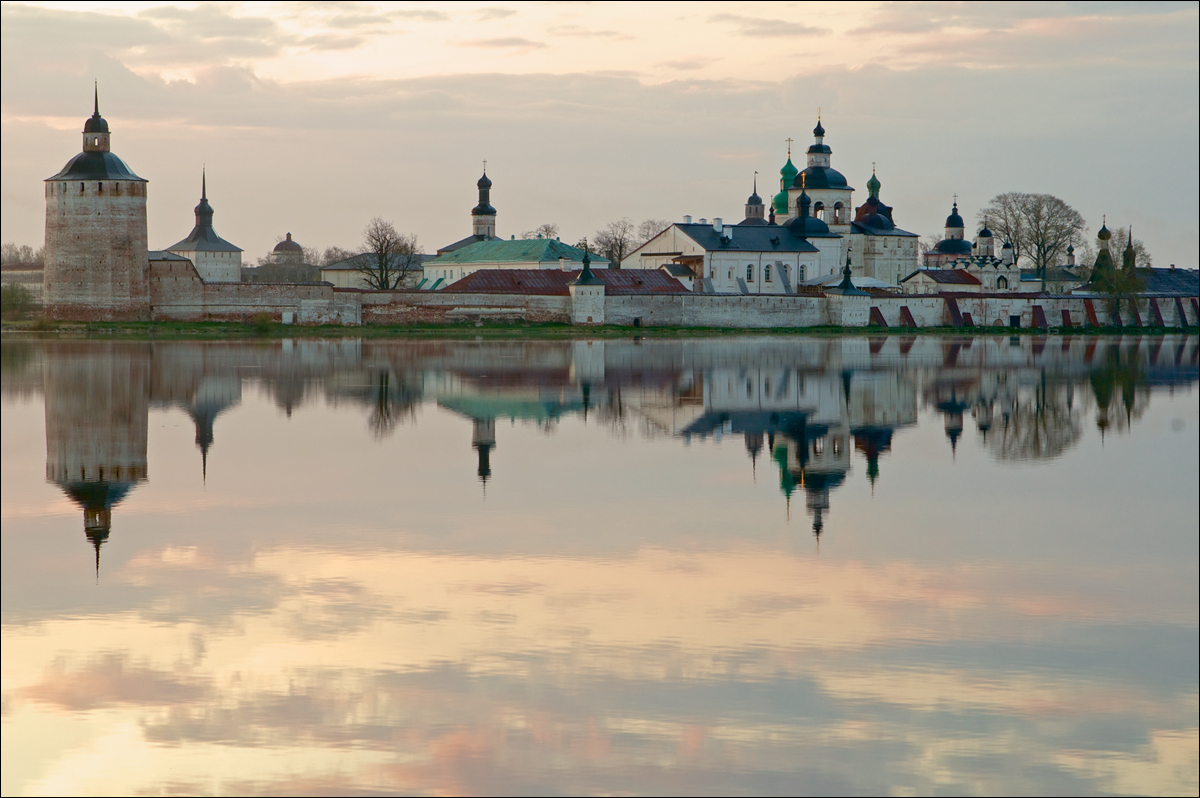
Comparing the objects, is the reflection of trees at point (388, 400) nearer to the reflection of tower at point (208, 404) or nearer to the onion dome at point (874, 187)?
the reflection of tower at point (208, 404)

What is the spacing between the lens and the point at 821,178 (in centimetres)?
6291

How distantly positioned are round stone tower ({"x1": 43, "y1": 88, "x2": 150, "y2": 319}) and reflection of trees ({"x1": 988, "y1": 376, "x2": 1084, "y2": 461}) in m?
30.7

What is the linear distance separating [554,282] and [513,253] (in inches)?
403

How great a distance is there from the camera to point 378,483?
1062cm

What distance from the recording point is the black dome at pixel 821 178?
6276 cm

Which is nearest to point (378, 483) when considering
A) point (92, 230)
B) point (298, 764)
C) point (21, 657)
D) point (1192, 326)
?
point (21, 657)

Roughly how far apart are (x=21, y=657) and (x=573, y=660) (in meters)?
2.24

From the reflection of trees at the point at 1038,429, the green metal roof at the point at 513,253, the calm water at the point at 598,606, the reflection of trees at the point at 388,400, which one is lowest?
the calm water at the point at 598,606

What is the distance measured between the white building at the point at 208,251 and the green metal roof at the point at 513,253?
9.24 metres

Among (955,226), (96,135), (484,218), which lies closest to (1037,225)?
(955,226)

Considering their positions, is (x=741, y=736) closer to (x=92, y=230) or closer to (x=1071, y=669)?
(x=1071, y=669)

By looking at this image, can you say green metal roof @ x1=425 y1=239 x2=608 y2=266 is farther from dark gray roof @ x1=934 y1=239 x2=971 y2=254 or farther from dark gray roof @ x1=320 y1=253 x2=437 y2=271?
dark gray roof @ x1=934 y1=239 x2=971 y2=254

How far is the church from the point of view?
54.8 meters

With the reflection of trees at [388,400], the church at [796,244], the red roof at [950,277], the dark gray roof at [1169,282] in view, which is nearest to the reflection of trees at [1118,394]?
the reflection of trees at [388,400]
